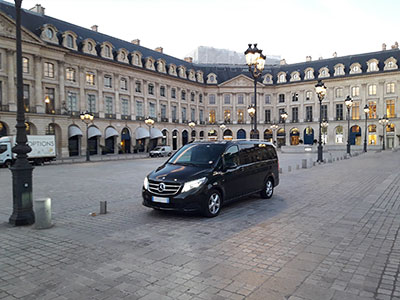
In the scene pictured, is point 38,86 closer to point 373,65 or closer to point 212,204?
point 212,204

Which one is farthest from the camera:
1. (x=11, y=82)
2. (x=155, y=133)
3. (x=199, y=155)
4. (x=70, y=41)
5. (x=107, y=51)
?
(x=155, y=133)

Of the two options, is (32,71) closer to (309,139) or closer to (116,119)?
(116,119)

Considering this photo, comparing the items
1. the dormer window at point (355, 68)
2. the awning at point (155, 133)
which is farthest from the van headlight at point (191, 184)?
the dormer window at point (355, 68)

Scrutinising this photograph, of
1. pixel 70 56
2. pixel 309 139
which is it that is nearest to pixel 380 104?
pixel 309 139

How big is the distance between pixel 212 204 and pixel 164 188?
1300mm

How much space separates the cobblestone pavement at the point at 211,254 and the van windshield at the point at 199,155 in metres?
1.48

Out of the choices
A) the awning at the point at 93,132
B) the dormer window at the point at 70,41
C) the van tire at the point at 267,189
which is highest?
the dormer window at the point at 70,41

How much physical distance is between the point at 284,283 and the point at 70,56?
46.1 meters

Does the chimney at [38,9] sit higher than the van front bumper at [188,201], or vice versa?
the chimney at [38,9]

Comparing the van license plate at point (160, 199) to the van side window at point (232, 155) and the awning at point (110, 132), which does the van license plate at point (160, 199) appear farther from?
the awning at point (110, 132)

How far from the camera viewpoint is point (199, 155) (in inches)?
364

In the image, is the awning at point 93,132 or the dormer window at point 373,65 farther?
the dormer window at point 373,65

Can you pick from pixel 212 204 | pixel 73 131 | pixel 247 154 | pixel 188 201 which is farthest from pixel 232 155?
pixel 73 131

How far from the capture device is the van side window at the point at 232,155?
9.01 m
